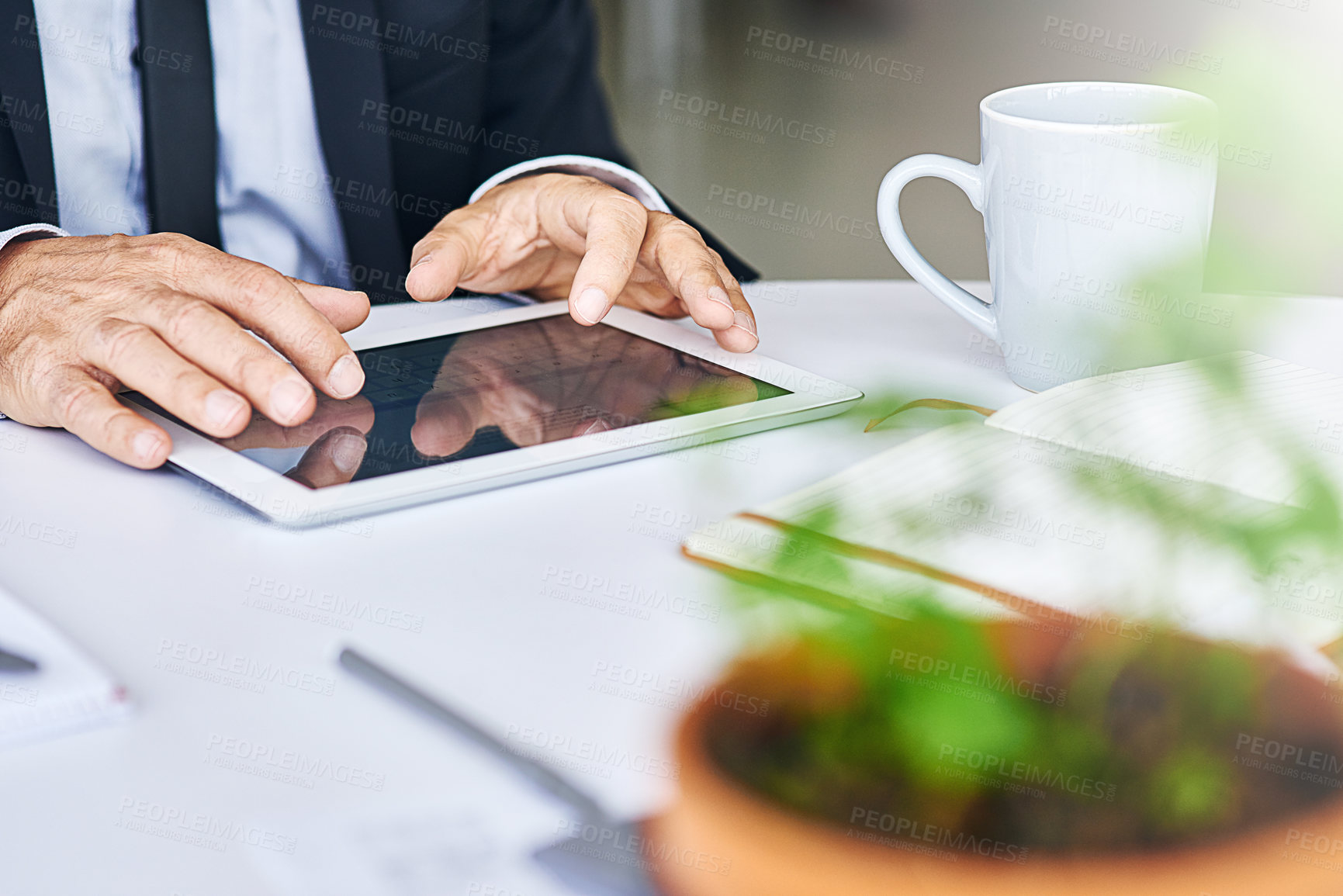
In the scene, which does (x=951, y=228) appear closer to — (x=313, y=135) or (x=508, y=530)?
(x=313, y=135)

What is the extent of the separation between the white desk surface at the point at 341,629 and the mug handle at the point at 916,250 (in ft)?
0.40

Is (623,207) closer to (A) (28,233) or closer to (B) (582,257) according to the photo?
(B) (582,257)

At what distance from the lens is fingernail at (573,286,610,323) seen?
2.31 feet

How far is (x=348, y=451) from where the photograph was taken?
1.86 feet

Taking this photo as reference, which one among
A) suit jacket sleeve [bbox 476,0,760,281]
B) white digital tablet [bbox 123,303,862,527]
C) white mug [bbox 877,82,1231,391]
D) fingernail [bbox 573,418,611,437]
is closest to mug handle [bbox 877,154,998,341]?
white mug [bbox 877,82,1231,391]

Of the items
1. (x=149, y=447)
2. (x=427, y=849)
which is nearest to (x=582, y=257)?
(x=149, y=447)

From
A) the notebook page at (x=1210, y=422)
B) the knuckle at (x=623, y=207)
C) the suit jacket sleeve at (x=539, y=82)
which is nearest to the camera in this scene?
the notebook page at (x=1210, y=422)

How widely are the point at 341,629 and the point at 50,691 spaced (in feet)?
0.32

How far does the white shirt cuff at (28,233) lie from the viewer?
0.74m

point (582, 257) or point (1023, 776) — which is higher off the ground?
point (1023, 776)

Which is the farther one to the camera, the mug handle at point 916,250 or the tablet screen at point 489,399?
the mug handle at point 916,250

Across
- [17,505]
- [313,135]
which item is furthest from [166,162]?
[17,505]

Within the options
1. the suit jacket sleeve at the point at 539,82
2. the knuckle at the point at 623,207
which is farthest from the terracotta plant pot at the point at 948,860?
the suit jacket sleeve at the point at 539,82

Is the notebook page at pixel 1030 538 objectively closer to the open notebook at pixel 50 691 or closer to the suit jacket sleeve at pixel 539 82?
the open notebook at pixel 50 691
